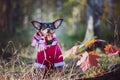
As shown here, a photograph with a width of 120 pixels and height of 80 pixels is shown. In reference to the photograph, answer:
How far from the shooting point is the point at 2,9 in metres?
18.1

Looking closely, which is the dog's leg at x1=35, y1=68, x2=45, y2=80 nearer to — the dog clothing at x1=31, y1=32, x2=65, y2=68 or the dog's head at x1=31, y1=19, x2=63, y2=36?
the dog clothing at x1=31, y1=32, x2=65, y2=68

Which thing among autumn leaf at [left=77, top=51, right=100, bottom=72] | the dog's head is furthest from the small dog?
autumn leaf at [left=77, top=51, right=100, bottom=72]

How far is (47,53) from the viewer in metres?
4.66

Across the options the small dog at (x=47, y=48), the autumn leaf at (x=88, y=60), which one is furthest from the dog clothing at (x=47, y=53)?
the autumn leaf at (x=88, y=60)

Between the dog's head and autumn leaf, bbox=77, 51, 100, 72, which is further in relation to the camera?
the dog's head

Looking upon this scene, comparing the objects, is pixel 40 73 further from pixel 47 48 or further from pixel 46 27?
pixel 46 27

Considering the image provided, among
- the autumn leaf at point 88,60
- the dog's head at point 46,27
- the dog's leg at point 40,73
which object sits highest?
the dog's head at point 46,27

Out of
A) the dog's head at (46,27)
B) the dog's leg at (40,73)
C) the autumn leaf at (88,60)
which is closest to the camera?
the autumn leaf at (88,60)

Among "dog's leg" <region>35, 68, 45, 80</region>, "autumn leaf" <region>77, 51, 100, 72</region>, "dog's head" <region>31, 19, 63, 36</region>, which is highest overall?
"dog's head" <region>31, 19, 63, 36</region>

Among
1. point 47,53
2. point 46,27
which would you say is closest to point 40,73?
point 47,53

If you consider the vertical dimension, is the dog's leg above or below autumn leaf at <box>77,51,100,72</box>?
below

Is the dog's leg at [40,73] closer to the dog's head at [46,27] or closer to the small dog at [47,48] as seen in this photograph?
the small dog at [47,48]

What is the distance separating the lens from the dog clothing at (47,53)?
466 centimetres

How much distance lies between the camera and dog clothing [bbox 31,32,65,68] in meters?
4.66
